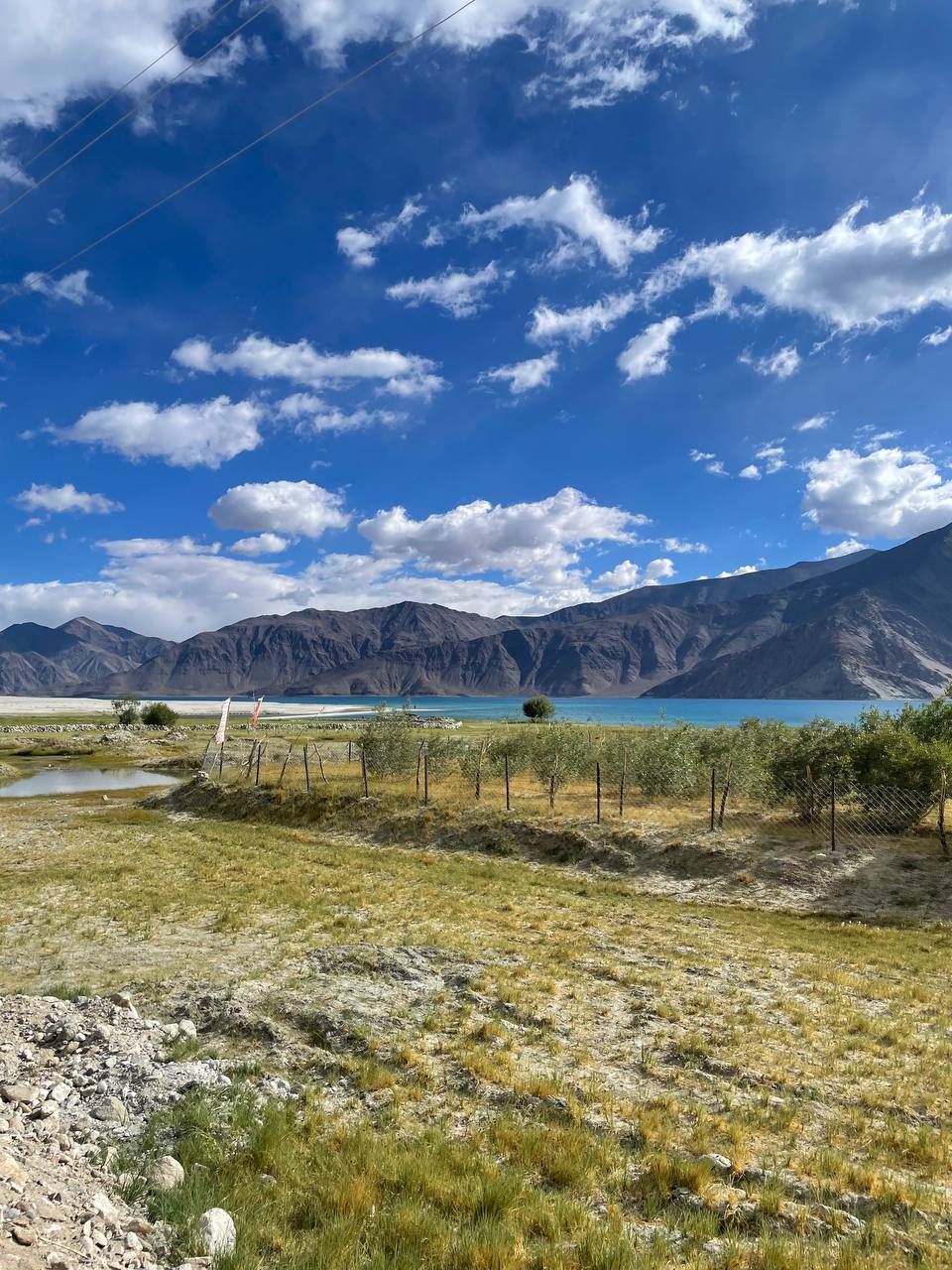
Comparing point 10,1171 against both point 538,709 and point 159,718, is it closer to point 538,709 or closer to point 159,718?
point 159,718

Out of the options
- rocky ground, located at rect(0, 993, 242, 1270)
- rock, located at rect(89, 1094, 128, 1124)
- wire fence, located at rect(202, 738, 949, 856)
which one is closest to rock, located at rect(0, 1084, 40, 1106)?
rocky ground, located at rect(0, 993, 242, 1270)

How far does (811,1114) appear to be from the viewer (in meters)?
8.20

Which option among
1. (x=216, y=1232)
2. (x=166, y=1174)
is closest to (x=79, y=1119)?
(x=166, y=1174)

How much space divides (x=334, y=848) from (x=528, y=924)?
14985 millimetres

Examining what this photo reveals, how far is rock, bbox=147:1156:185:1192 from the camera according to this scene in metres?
6.07

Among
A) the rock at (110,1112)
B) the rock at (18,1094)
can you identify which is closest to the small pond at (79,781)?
the rock at (18,1094)

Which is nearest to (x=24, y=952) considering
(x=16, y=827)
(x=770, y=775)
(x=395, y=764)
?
(x=16, y=827)

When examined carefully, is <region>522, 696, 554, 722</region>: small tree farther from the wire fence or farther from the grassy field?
the grassy field

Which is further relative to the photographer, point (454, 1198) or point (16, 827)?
point (16, 827)

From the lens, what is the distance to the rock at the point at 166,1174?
19.9 ft

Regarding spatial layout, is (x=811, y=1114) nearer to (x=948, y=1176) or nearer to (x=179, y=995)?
(x=948, y=1176)

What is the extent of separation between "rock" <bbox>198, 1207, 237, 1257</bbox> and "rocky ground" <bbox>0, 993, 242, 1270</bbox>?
4 centimetres

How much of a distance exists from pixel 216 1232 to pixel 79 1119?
263 cm

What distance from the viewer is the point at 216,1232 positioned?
5438 millimetres
